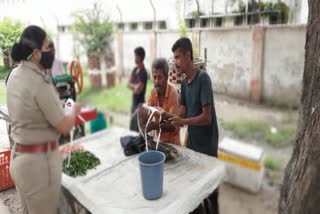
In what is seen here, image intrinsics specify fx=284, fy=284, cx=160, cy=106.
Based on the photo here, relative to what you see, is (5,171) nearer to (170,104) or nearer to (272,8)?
(170,104)

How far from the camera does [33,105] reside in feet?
2.65

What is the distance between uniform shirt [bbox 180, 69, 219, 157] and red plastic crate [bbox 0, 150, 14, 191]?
0.84 metres

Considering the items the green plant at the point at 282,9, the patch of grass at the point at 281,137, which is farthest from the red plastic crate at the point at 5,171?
the patch of grass at the point at 281,137

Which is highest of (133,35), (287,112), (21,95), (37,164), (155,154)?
(133,35)

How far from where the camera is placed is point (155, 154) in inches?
49.3

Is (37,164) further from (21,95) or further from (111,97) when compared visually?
(111,97)

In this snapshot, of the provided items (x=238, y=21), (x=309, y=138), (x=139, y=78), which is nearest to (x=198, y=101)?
(x=309, y=138)

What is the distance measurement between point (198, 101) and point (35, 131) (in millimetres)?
693

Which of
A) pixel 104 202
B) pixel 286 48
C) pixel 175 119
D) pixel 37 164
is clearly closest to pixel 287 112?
pixel 286 48

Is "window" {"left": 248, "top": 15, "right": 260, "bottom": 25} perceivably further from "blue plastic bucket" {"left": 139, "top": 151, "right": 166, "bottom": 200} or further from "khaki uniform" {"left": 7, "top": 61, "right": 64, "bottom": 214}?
"khaki uniform" {"left": 7, "top": 61, "right": 64, "bottom": 214}

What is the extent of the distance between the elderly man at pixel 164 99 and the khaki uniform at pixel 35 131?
1.73ft

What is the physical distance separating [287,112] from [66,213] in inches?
141

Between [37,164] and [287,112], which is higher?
[37,164]

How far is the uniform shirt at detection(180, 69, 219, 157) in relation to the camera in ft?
4.11
